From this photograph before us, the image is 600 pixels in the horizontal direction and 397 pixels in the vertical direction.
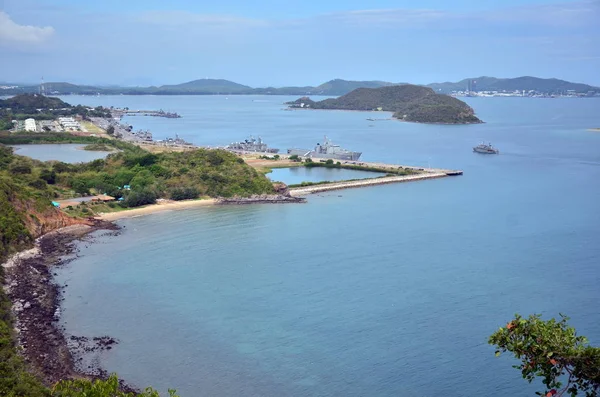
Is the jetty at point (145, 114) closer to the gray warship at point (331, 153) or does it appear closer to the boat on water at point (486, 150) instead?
the gray warship at point (331, 153)

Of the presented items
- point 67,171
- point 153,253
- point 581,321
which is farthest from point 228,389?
point 67,171

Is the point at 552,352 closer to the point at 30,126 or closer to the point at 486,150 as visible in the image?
the point at 486,150

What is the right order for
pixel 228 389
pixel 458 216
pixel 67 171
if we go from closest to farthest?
pixel 228 389 → pixel 458 216 → pixel 67 171

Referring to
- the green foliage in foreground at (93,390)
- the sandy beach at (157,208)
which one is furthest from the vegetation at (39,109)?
the green foliage in foreground at (93,390)

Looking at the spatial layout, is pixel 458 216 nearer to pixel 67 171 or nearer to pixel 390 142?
pixel 67 171

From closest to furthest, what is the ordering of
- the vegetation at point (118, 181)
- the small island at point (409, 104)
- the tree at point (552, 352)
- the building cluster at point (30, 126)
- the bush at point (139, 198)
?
1. the tree at point (552, 352)
2. the vegetation at point (118, 181)
3. the bush at point (139, 198)
4. the building cluster at point (30, 126)
5. the small island at point (409, 104)

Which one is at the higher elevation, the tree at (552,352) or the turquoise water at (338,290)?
the tree at (552,352)

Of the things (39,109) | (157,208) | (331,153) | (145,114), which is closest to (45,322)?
(157,208)
